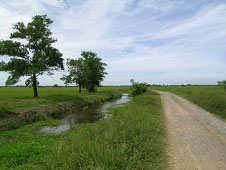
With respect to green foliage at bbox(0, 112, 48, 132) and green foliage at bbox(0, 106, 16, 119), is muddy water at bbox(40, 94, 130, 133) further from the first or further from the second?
green foliage at bbox(0, 106, 16, 119)

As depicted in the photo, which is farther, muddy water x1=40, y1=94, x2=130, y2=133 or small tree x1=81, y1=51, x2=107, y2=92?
small tree x1=81, y1=51, x2=107, y2=92

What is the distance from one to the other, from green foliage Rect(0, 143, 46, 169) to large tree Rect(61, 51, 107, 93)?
2848cm

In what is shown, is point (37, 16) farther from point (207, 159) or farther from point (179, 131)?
point (207, 159)

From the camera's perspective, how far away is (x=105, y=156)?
400 cm

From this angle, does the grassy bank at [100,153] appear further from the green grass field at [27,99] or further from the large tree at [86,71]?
the large tree at [86,71]

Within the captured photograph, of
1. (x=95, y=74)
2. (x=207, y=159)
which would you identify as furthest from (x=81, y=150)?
(x=95, y=74)

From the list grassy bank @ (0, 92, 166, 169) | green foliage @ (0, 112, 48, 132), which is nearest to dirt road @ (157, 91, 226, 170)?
grassy bank @ (0, 92, 166, 169)

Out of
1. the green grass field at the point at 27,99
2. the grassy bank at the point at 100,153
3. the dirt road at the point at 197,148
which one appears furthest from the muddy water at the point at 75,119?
the dirt road at the point at 197,148

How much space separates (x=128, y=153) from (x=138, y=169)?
2.50ft

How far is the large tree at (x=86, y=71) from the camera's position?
3875cm

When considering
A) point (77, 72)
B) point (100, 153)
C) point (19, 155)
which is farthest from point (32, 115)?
point (77, 72)

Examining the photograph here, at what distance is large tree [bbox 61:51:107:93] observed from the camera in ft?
127

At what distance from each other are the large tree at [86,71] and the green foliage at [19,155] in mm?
28479

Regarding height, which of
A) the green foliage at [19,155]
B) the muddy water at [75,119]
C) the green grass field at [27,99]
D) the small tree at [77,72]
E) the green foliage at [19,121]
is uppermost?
the small tree at [77,72]
